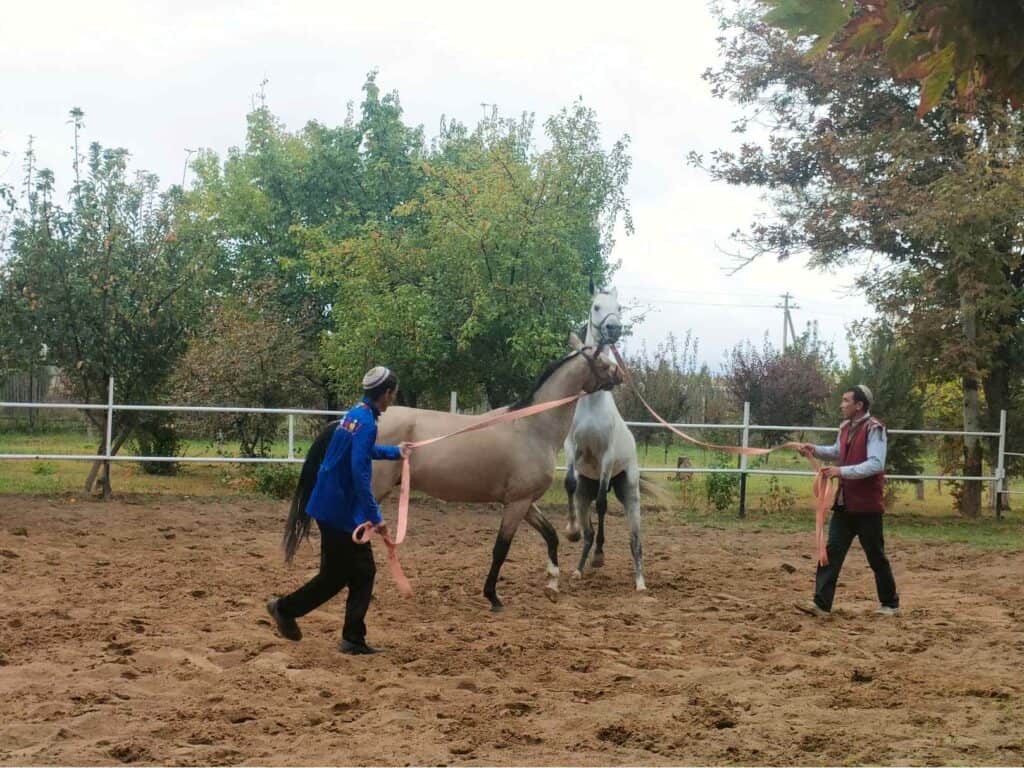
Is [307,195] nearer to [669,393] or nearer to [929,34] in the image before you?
[669,393]

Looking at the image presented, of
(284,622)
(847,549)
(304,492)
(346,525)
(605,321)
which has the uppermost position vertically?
(605,321)

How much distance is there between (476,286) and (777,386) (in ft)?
35.6

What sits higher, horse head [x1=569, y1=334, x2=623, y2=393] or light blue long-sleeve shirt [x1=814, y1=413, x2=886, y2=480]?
horse head [x1=569, y1=334, x2=623, y2=393]

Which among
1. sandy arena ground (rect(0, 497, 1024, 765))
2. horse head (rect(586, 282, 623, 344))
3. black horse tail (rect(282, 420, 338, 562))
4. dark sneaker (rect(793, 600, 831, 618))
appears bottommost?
sandy arena ground (rect(0, 497, 1024, 765))

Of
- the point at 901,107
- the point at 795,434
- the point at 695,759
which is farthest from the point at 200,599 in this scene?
the point at 795,434

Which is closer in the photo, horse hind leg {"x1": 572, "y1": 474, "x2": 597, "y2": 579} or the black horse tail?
the black horse tail

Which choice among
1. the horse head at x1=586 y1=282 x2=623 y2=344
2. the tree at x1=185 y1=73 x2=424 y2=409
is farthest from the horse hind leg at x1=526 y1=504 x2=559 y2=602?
the tree at x1=185 y1=73 x2=424 y2=409

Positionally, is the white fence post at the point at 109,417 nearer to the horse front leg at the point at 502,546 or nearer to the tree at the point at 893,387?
the horse front leg at the point at 502,546

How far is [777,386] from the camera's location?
78.1 feet

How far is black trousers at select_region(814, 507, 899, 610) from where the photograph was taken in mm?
7410

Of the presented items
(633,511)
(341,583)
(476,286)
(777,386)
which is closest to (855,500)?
(633,511)

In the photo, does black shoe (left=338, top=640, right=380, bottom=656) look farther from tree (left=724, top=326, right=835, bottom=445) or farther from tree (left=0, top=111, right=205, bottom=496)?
tree (left=724, top=326, right=835, bottom=445)

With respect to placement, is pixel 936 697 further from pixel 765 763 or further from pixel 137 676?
pixel 137 676

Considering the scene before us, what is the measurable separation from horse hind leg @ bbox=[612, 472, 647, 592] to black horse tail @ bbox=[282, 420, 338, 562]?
319 cm
